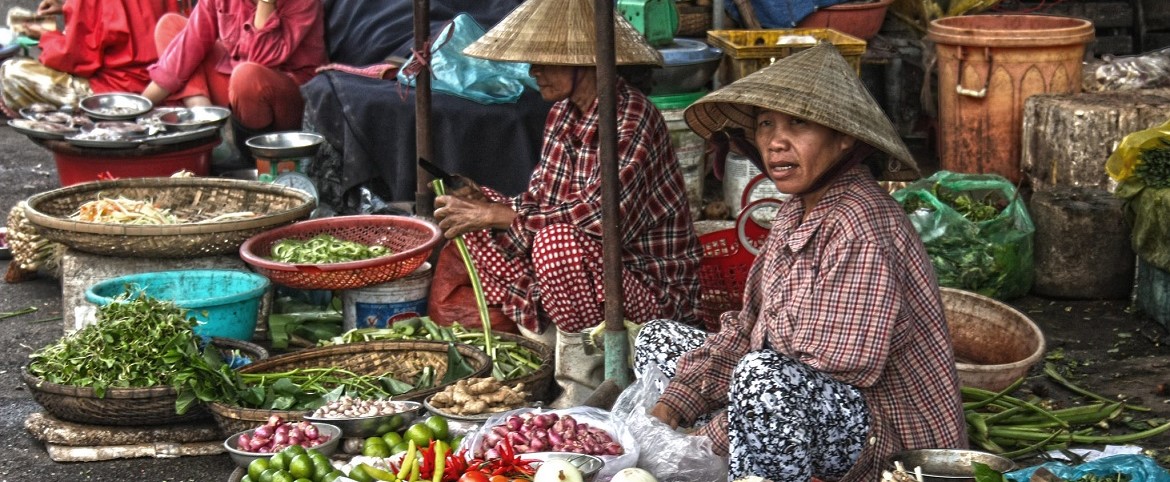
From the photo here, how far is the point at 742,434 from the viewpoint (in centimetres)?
308

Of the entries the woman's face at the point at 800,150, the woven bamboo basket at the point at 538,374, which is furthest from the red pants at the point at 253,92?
the woman's face at the point at 800,150

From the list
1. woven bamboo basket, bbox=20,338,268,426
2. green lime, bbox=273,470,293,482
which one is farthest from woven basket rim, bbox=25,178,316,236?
green lime, bbox=273,470,293,482

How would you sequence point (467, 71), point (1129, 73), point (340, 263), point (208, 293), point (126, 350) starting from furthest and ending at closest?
point (1129, 73), point (467, 71), point (208, 293), point (340, 263), point (126, 350)

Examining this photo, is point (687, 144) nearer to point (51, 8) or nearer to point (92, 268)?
point (92, 268)

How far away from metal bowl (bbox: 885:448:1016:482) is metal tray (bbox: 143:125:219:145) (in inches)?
172

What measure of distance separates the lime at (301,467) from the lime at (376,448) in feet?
0.78

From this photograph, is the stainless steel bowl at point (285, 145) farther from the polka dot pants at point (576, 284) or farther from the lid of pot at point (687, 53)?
the polka dot pants at point (576, 284)

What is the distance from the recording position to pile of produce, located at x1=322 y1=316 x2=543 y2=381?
4.46 meters

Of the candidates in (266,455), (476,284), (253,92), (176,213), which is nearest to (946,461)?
(266,455)

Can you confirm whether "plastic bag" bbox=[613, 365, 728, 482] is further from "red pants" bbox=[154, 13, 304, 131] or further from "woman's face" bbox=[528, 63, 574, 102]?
"red pants" bbox=[154, 13, 304, 131]

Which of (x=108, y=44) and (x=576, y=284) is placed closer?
(x=576, y=284)

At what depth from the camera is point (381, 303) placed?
5039mm

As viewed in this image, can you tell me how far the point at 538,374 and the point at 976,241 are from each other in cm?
219

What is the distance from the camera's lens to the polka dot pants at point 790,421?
3012 mm
